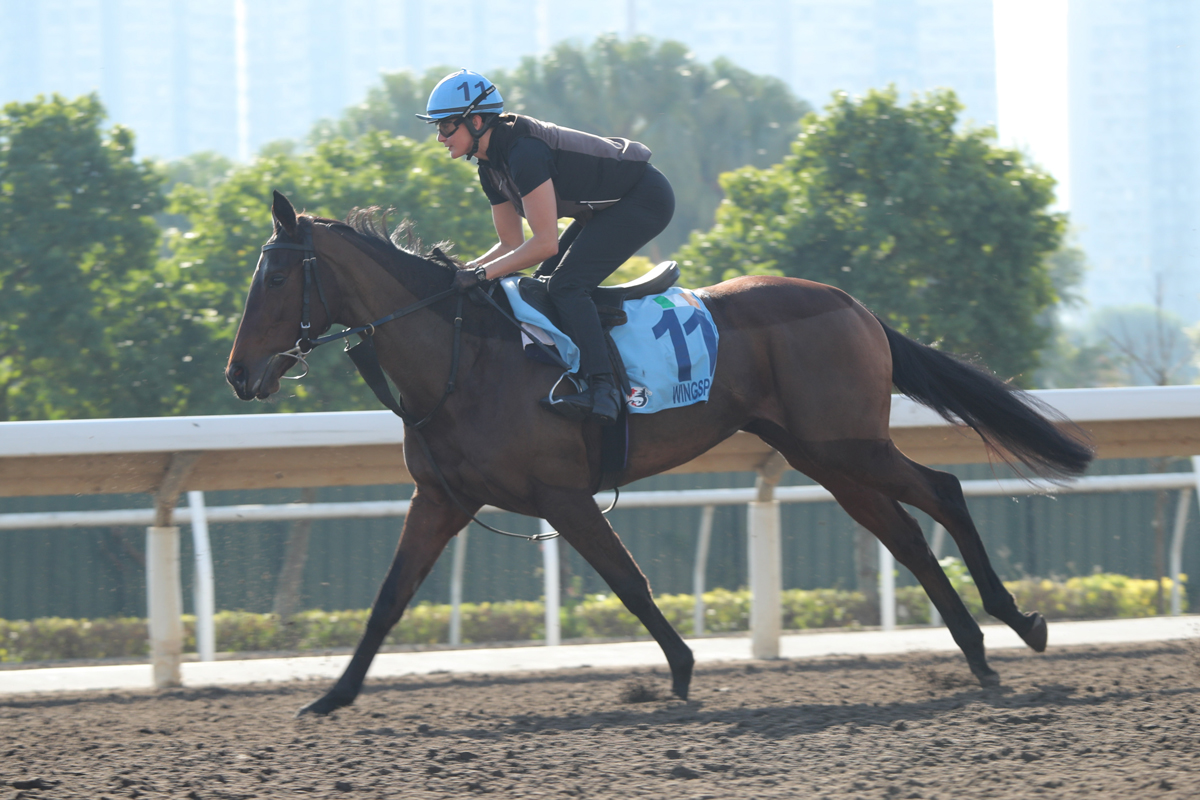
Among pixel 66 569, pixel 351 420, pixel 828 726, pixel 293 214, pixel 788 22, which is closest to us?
pixel 828 726

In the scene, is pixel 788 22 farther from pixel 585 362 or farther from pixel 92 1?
pixel 585 362

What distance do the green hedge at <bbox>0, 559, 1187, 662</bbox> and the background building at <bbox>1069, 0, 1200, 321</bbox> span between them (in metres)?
111

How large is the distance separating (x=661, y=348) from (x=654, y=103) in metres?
44.2

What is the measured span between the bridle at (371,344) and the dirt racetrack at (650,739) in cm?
84

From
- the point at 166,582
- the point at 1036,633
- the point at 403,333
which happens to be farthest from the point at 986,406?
the point at 166,582

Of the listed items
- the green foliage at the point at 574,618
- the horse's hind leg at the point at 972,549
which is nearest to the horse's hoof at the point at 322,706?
the horse's hind leg at the point at 972,549

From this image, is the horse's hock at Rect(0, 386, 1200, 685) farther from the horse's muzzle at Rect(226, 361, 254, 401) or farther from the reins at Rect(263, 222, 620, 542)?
the horse's muzzle at Rect(226, 361, 254, 401)

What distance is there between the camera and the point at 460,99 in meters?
4.36

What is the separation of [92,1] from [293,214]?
141 meters

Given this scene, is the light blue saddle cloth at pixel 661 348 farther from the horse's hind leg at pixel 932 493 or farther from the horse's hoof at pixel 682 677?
the horse's hoof at pixel 682 677

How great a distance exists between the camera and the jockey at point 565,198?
4.29 metres

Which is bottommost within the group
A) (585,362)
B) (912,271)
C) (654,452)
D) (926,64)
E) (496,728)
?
(496,728)

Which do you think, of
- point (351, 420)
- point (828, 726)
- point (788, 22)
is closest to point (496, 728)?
point (828, 726)

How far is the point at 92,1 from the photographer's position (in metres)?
127
